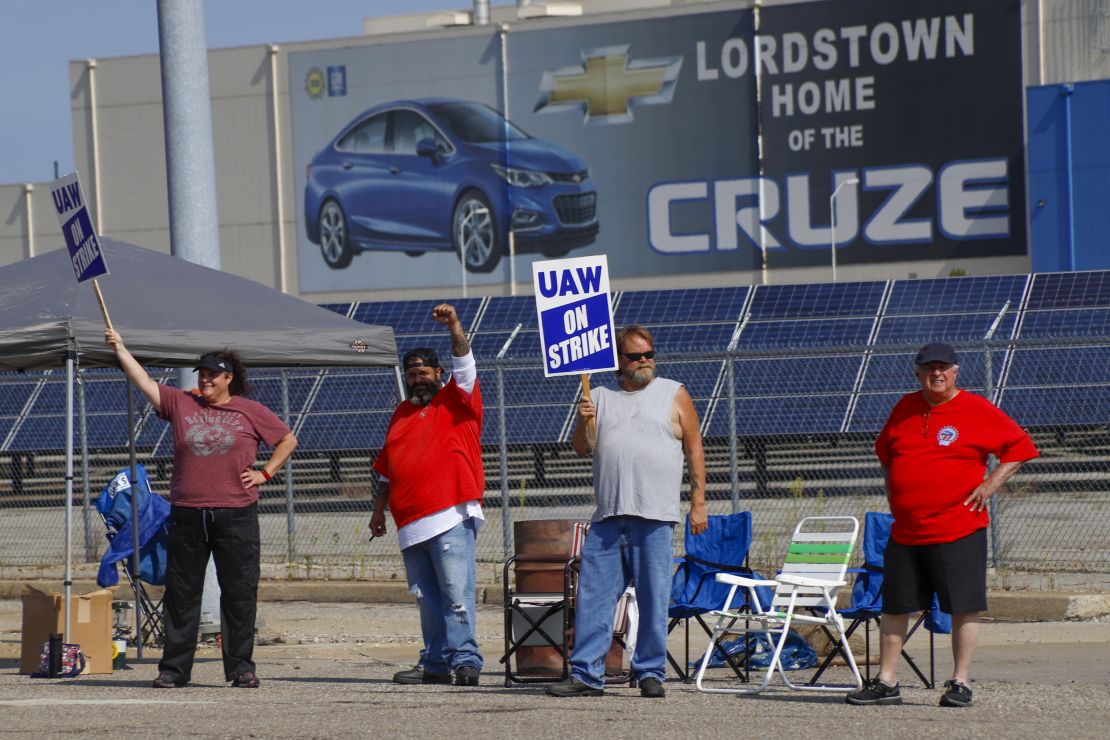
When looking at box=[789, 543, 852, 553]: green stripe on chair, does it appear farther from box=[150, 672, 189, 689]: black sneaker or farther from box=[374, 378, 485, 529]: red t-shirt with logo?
box=[150, 672, 189, 689]: black sneaker

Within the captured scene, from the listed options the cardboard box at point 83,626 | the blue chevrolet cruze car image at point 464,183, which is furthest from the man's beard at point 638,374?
the blue chevrolet cruze car image at point 464,183

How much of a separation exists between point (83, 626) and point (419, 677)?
88.9 inches

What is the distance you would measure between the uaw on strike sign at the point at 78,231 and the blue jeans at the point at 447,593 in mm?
2574

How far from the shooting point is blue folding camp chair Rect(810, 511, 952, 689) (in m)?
9.16

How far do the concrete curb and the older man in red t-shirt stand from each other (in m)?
3.96

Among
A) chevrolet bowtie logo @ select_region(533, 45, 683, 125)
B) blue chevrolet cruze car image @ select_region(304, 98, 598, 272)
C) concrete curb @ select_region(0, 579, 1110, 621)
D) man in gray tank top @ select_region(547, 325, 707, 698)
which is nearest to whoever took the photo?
man in gray tank top @ select_region(547, 325, 707, 698)

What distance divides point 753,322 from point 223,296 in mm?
14201

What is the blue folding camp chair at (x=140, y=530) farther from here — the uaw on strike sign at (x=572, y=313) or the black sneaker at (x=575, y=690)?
the uaw on strike sign at (x=572, y=313)

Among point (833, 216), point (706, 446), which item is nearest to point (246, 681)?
point (706, 446)

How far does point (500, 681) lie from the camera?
988 cm

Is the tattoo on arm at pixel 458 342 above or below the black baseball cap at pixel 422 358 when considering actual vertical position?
above

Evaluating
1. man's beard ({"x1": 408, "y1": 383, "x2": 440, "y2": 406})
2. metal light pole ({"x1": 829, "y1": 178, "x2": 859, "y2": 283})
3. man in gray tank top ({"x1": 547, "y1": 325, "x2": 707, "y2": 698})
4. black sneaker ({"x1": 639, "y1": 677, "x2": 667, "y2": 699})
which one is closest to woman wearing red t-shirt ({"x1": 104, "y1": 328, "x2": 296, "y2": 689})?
man's beard ({"x1": 408, "y1": 383, "x2": 440, "y2": 406})

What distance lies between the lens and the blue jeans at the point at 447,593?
9.34 metres

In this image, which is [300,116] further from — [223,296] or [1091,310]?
[223,296]
